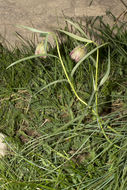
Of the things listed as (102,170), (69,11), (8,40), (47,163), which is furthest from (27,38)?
(102,170)

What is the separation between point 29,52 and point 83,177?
73 centimetres

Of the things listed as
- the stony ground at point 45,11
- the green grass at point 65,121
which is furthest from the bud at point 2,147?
the stony ground at point 45,11

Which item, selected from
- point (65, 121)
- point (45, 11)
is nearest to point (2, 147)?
point (65, 121)

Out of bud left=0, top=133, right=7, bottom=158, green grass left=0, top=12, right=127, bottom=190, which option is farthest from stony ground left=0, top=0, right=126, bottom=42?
bud left=0, top=133, right=7, bottom=158

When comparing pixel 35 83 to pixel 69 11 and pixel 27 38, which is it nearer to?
pixel 27 38

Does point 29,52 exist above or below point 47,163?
above

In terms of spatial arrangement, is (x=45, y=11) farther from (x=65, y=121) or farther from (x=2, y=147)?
(x=2, y=147)

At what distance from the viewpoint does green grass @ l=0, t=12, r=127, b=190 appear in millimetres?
1150

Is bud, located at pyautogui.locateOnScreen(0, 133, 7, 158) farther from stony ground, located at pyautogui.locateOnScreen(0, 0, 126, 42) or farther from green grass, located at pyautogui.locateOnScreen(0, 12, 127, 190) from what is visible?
stony ground, located at pyautogui.locateOnScreen(0, 0, 126, 42)

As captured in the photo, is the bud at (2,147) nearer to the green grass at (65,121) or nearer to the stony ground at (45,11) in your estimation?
the green grass at (65,121)

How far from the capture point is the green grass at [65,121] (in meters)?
1.15

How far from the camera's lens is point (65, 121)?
139cm

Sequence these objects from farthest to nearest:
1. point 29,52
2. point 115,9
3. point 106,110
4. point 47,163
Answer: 1. point 115,9
2. point 29,52
3. point 106,110
4. point 47,163

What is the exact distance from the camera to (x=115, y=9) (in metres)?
1.71
